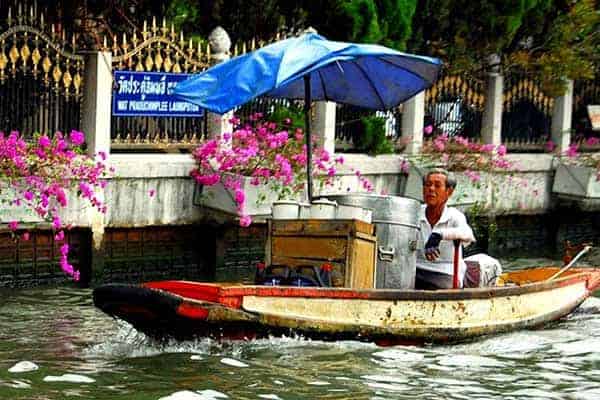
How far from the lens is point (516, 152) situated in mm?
19344

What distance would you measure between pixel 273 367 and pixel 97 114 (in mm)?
4555

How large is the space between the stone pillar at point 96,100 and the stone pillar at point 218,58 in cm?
Result: 138

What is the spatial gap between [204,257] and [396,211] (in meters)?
4.41

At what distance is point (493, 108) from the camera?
18562 millimetres

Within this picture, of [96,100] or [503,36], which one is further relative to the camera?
[503,36]

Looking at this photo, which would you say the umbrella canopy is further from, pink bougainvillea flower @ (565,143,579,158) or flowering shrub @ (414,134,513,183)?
pink bougainvillea flower @ (565,143,579,158)

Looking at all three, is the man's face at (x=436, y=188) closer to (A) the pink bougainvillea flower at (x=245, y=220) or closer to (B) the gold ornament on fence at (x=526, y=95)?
(A) the pink bougainvillea flower at (x=245, y=220)

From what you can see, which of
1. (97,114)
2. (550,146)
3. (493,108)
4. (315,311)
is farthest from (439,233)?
(550,146)

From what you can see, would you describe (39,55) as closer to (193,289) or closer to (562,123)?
(193,289)

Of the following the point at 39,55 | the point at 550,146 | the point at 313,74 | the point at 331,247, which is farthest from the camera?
the point at 550,146

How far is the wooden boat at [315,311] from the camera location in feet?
34.3

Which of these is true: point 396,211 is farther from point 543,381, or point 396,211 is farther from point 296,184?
point 296,184

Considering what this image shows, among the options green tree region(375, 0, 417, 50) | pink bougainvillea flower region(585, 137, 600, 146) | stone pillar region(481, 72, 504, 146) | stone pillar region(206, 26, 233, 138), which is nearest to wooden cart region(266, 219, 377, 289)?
stone pillar region(206, 26, 233, 138)

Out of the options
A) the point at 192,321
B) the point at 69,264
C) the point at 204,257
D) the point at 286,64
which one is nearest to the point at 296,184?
the point at 204,257
